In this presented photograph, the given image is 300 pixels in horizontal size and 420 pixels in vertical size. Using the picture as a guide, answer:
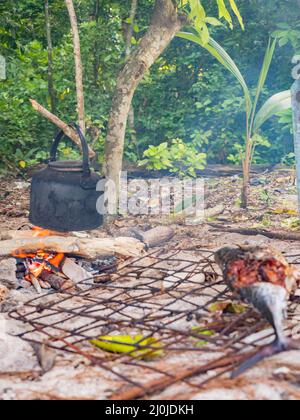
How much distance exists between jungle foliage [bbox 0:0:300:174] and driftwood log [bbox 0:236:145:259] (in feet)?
11.4

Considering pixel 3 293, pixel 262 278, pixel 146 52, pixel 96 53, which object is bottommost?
pixel 3 293

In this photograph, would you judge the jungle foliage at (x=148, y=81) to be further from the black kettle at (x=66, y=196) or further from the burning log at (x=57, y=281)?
the burning log at (x=57, y=281)

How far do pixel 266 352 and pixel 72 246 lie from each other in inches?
89.1

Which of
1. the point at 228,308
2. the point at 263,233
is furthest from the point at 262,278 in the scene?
the point at 263,233

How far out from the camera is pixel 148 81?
8.75 m

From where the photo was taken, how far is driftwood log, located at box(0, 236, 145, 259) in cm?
388

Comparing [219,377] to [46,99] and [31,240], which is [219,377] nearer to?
[31,240]

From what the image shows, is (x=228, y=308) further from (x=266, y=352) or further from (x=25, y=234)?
(x=25, y=234)

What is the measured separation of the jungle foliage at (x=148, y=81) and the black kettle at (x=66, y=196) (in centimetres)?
341

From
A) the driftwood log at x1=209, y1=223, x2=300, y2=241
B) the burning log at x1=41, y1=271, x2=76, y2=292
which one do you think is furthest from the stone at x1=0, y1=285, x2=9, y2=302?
the driftwood log at x1=209, y1=223, x2=300, y2=241

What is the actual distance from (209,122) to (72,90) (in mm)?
2353

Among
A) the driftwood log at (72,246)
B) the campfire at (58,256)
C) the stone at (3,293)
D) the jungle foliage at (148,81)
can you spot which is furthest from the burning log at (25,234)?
the jungle foliage at (148,81)

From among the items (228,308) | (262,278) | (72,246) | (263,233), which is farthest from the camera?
(263,233)
